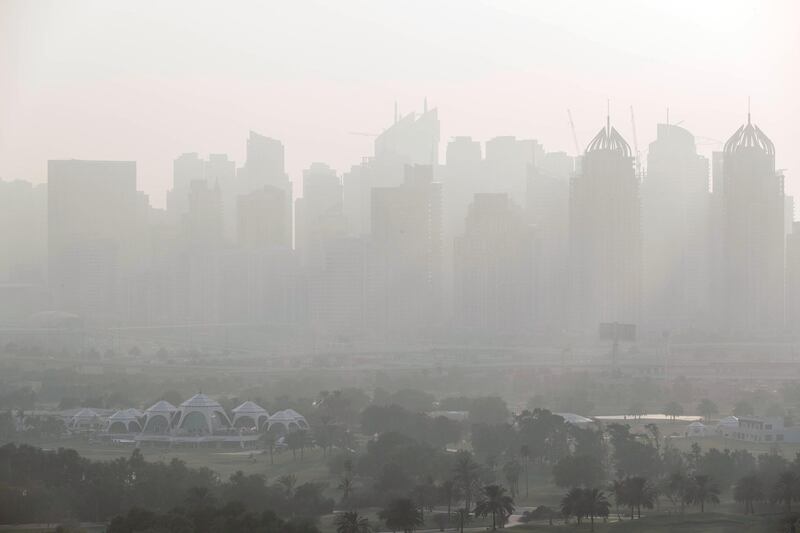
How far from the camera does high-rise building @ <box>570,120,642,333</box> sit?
105 meters

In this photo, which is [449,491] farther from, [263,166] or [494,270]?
[263,166]

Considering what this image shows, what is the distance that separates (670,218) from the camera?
118 metres

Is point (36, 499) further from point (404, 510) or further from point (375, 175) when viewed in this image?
point (375, 175)

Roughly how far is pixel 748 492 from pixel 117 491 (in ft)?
42.5

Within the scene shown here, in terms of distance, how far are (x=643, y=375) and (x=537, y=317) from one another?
36745mm

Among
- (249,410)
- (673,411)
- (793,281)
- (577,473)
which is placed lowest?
(577,473)

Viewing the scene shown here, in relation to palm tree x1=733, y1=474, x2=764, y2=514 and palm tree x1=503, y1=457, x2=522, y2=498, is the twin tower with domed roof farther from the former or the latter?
palm tree x1=733, y1=474, x2=764, y2=514

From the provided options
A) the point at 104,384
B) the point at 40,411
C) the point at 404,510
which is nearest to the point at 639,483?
the point at 404,510

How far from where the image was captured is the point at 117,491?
3647cm

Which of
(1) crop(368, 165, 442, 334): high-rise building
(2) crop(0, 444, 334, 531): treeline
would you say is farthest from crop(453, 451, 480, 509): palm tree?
(1) crop(368, 165, 442, 334): high-rise building

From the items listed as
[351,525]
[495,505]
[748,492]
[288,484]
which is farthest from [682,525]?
[288,484]

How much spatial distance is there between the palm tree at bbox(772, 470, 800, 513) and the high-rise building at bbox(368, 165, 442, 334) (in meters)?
72.8

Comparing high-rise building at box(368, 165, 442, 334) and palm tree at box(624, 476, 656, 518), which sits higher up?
high-rise building at box(368, 165, 442, 334)

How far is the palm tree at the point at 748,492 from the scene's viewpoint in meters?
36.7
